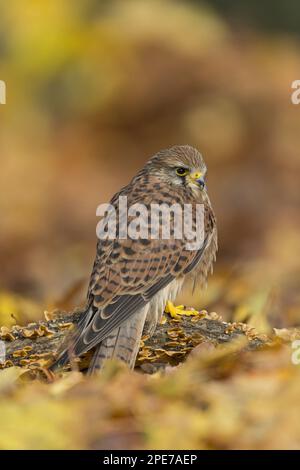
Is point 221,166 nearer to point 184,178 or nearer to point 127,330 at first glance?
point 184,178

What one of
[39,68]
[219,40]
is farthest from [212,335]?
[219,40]

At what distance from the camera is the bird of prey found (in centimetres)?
435

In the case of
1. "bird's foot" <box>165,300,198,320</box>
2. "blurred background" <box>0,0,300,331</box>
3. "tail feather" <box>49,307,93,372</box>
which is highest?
"blurred background" <box>0,0,300,331</box>

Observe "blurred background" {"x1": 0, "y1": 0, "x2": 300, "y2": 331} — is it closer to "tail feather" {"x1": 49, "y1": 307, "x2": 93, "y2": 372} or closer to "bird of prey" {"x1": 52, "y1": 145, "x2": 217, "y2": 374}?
"bird of prey" {"x1": 52, "y1": 145, "x2": 217, "y2": 374}

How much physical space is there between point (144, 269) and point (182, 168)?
77cm

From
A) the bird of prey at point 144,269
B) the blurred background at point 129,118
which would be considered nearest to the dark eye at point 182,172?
the bird of prey at point 144,269

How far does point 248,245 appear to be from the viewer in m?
10.2

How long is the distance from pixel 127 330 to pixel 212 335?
0.50 meters

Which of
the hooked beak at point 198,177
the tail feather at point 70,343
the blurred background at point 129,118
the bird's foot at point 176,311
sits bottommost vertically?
the tail feather at point 70,343

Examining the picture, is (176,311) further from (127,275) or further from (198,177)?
(198,177)

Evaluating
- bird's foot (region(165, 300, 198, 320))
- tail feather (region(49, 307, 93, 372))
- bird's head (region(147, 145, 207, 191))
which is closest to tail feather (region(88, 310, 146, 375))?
tail feather (region(49, 307, 93, 372))

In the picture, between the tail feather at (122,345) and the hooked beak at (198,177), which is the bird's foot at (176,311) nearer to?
the tail feather at (122,345)

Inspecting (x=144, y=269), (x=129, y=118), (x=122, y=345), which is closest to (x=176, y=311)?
(x=144, y=269)

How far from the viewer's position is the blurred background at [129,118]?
10906mm
